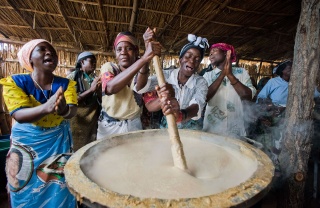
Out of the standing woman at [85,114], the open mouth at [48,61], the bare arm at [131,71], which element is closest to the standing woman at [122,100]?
the bare arm at [131,71]

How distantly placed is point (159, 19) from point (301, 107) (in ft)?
11.4

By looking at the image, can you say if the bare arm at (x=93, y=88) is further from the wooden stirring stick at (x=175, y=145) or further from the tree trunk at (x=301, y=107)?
the tree trunk at (x=301, y=107)

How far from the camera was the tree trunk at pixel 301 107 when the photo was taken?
75.0 inches

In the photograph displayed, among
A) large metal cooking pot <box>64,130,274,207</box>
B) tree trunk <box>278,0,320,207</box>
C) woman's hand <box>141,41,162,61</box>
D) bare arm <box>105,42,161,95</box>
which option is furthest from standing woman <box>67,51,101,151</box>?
tree trunk <box>278,0,320,207</box>

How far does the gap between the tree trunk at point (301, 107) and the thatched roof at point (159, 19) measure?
185cm

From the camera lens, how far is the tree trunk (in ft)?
6.25

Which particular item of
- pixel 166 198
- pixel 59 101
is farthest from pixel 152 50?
pixel 166 198

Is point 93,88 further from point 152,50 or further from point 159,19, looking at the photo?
point 159,19

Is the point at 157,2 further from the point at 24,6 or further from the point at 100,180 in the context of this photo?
the point at 100,180

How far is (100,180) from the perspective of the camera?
3.44 ft

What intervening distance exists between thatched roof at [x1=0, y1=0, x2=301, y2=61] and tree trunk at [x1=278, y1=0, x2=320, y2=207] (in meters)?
1.85

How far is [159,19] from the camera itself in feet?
14.9

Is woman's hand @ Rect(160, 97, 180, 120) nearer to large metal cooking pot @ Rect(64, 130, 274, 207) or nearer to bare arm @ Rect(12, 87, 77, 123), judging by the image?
large metal cooking pot @ Rect(64, 130, 274, 207)

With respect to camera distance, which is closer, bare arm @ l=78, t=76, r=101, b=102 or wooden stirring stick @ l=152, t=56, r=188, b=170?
wooden stirring stick @ l=152, t=56, r=188, b=170
